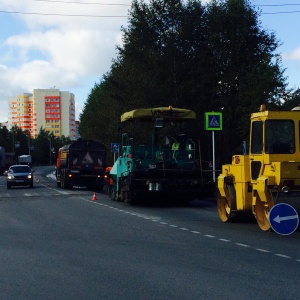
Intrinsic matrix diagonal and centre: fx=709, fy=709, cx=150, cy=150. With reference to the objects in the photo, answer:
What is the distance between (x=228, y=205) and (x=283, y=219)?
180 inches

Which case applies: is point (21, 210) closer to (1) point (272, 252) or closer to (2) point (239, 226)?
(2) point (239, 226)

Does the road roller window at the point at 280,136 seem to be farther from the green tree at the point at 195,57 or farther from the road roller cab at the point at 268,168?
the green tree at the point at 195,57

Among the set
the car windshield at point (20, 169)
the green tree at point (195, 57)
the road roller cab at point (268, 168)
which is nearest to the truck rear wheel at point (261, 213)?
the road roller cab at point (268, 168)

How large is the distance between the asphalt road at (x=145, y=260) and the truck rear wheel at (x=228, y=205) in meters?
0.26

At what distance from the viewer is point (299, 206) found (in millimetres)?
15086

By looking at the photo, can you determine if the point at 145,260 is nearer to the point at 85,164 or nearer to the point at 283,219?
the point at 283,219

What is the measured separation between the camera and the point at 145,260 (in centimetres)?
1154

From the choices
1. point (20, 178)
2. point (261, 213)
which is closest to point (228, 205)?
point (261, 213)

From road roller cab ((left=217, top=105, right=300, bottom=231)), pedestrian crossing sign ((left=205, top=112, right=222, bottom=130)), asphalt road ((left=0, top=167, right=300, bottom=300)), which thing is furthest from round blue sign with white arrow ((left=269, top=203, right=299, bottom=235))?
pedestrian crossing sign ((left=205, top=112, right=222, bottom=130))

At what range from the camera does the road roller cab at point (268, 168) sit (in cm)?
1516

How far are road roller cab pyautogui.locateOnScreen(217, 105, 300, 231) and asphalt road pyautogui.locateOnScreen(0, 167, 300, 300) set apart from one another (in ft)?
2.10

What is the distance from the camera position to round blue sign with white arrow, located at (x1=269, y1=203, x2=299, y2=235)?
13812 mm

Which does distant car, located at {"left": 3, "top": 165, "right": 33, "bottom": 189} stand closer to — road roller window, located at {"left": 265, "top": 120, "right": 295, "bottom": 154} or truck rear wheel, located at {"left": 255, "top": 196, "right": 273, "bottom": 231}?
truck rear wheel, located at {"left": 255, "top": 196, "right": 273, "bottom": 231}

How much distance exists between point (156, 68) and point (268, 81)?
367 inches
